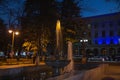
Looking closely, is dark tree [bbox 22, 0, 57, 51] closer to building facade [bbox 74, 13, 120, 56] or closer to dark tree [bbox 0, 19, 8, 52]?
dark tree [bbox 0, 19, 8, 52]

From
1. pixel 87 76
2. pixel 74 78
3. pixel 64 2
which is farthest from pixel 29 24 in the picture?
pixel 74 78

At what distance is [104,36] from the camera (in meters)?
91.6

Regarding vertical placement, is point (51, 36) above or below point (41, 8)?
below

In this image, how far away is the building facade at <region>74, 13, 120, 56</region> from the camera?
287 ft

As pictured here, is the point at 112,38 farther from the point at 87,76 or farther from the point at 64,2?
the point at 87,76

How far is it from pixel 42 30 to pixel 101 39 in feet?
183

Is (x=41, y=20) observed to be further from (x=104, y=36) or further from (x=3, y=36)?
(x=104, y=36)

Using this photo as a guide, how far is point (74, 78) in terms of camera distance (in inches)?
503

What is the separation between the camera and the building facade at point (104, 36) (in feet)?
287

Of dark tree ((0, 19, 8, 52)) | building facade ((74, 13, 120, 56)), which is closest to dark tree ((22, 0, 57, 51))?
dark tree ((0, 19, 8, 52))

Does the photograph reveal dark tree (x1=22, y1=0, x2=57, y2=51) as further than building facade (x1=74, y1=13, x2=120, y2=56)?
No

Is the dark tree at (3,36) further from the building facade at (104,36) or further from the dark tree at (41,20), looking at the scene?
the building facade at (104,36)

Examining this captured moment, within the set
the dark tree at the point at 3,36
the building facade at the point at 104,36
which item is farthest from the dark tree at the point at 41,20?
the building facade at the point at 104,36

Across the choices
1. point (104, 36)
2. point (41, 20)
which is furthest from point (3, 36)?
point (104, 36)
